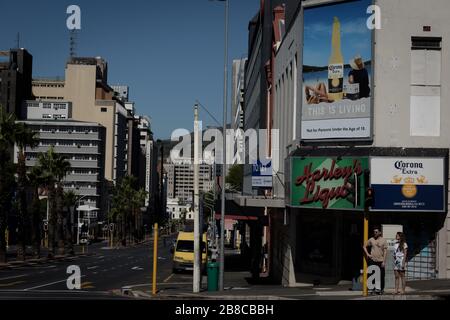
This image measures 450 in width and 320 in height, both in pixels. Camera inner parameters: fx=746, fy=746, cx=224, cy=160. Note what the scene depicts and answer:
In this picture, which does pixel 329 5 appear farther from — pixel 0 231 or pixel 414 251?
pixel 0 231

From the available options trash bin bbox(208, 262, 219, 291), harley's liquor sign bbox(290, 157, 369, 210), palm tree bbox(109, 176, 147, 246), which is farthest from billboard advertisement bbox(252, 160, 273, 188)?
palm tree bbox(109, 176, 147, 246)

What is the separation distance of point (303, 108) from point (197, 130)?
523 cm

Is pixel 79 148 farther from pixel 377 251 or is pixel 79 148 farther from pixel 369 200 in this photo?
pixel 377 251

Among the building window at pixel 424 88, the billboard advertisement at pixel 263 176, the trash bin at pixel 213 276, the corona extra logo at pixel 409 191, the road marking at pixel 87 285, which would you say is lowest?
the road marking at pixel 87 285

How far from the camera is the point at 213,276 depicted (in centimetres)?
2908

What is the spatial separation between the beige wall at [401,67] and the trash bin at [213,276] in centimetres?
782

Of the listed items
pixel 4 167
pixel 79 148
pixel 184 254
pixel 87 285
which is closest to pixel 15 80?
pixel 79 148

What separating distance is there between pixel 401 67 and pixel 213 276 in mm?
10665

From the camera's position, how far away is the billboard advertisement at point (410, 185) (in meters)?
26.4

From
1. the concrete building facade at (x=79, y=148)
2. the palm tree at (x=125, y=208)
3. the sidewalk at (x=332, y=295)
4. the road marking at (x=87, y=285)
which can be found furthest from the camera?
the concrete building facade at (x=79, y=148)

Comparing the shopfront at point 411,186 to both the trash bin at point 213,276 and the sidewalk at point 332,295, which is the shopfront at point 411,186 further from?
the trash bin at point 213,276

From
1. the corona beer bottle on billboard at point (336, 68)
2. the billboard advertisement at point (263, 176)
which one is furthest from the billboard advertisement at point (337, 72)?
the billboard advertisement at point (263, 176)

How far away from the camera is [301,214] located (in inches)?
1272

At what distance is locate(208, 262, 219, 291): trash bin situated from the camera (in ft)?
94.8
